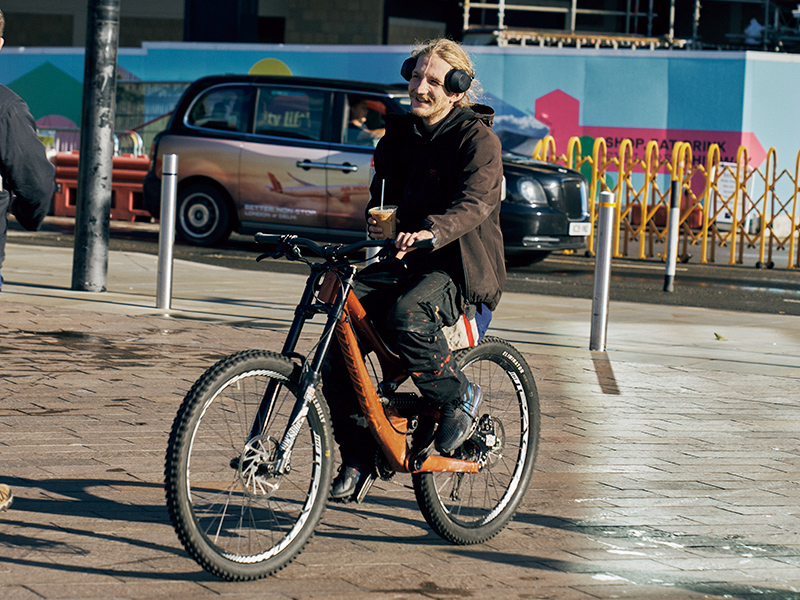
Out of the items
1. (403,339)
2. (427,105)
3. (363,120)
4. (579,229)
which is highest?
(363,120)

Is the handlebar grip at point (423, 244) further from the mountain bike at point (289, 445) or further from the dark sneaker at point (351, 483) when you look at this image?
the dark sneaker at point (351, 483)

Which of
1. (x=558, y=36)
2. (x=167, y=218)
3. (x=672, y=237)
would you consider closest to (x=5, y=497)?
(x=167, y=218)

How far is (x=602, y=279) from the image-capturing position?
28.5 ft

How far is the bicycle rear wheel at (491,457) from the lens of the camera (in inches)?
171

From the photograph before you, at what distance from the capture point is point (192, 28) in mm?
29688

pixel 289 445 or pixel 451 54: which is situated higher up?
pixel 451 54

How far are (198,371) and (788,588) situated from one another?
13.6 ft

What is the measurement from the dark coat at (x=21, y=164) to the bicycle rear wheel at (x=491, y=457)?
5.11 ft

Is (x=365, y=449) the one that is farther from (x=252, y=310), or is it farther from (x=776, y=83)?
(x=776, y=83)

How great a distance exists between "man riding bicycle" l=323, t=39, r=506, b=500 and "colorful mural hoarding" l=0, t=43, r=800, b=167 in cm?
1834

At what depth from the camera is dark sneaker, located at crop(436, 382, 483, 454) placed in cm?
428

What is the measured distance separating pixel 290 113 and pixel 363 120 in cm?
94

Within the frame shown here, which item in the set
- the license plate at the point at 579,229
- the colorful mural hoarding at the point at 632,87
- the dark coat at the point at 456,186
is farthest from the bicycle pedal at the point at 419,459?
the colorful mural hoarding at the point at 632,87

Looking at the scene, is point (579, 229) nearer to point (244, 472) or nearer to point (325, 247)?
point (325, 247)
